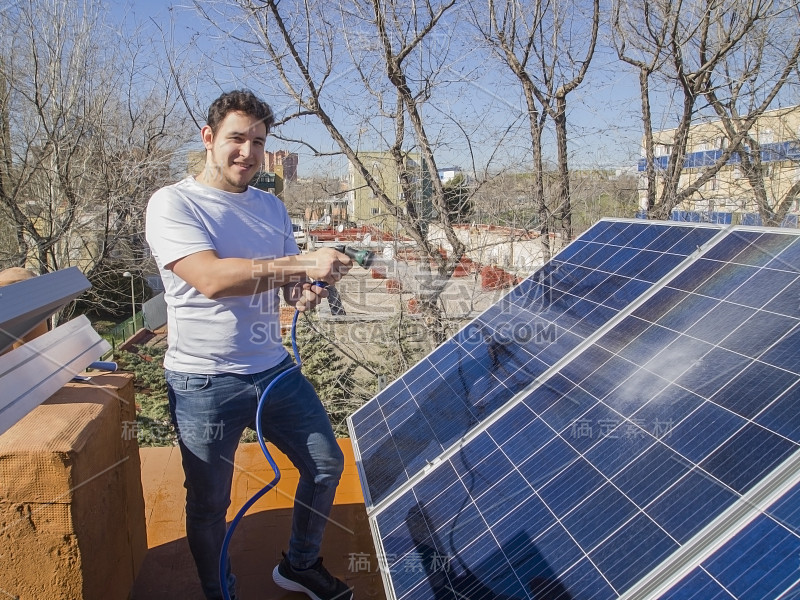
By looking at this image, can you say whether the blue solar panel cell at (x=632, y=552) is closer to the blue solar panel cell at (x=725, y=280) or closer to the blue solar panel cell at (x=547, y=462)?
the blue solar panel cell at (x=547, y=462)

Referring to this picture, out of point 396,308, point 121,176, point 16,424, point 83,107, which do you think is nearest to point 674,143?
point 396,308

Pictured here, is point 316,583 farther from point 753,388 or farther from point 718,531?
point 753,388

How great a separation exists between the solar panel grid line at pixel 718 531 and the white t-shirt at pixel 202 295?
1.49m

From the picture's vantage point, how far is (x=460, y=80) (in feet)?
22.9

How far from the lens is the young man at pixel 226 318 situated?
7.14 feet

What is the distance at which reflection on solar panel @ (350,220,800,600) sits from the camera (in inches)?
66.2

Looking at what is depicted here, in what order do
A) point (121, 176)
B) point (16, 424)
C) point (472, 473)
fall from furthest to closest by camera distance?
point (121, 176), point (472, 473), point (16, 424)

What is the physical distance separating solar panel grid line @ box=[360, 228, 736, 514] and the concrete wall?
1.02m

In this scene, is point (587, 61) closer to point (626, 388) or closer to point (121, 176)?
point (626, 388)

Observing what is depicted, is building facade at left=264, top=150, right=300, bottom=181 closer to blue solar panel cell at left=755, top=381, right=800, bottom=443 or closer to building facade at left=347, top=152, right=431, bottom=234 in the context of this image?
building facade at left=347, top=152, right=431, bottom=234

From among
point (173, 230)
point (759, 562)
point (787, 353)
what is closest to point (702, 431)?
point (787, 353)

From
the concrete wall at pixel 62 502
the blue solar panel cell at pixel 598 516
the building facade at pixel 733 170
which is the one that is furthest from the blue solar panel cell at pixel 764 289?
the building facade at pixel 733 170

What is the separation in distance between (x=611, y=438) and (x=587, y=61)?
683 centimetres

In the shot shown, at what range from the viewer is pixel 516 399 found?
2.82m
